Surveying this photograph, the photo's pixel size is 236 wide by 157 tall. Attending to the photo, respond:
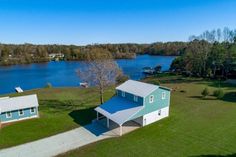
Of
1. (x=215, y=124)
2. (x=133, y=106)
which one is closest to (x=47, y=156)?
(x=133, y=106)

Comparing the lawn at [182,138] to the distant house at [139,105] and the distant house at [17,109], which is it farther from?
the distant house at [17,109]

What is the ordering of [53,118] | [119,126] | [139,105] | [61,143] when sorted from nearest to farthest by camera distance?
1. [61,143]
2. [119,126]
3. [139,105]
4. [53,118]

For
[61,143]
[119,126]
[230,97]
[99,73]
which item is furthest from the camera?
[230,97]

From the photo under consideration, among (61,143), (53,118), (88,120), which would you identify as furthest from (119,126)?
(53,118)

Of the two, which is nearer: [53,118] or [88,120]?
[88,120]

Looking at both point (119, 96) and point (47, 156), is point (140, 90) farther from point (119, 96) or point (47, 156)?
point (47, 156)

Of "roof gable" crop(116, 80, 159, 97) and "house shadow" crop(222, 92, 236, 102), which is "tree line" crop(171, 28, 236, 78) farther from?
"roof gable" crop(116, 80, 159, 97)

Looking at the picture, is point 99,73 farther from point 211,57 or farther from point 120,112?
point 211,57

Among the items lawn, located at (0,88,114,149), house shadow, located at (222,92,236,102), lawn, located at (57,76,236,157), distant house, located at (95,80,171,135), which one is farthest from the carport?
house shadow, located at (222,92,236,102)
